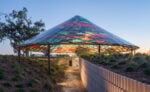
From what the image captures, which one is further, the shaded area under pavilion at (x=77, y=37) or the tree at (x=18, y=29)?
the tree at (x=18, y=29)

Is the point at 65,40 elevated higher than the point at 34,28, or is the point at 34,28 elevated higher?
the point at 34,28

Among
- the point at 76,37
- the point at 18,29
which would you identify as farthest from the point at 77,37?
the point at 18,29

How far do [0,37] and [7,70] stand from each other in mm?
23618

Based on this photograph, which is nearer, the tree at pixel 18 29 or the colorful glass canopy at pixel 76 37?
the colorful glass canopy at pixel 76 37

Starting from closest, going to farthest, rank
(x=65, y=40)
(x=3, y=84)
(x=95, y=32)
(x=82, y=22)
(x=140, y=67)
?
(x=140, y=67), (x=3, y=84), (x=65, y=40), (x=95, y=32), (x=82, y=22)

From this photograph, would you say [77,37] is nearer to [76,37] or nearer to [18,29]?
[76,37]

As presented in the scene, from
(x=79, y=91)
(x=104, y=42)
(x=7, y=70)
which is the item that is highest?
(x=104, y=42)

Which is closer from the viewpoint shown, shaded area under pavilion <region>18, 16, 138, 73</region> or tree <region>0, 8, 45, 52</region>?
shaded area under pavilion <region>18, 16, 138, 73</region>

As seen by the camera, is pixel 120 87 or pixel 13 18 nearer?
pixel 120 87

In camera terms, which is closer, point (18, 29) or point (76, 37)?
point (76, 37)

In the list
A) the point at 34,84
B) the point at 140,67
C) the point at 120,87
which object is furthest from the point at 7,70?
the point at 120,87

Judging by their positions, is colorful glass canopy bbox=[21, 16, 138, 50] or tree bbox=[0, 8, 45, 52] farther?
tree bbox=[0, 8, 45, 52]

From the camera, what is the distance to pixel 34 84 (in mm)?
13547

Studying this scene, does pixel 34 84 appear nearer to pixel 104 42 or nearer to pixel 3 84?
A: pixel 3 84
